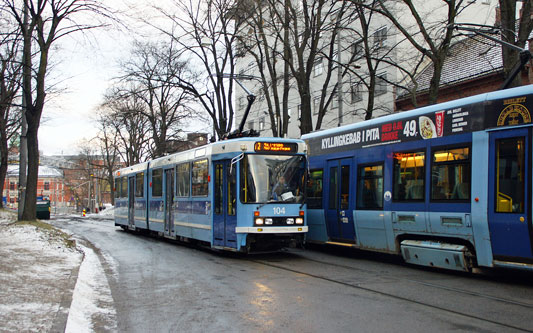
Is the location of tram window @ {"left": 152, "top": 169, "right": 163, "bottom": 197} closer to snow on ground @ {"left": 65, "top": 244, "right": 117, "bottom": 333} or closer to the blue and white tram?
Result: the blue and white tram

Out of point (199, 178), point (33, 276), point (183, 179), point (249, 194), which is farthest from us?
point (183, 179)

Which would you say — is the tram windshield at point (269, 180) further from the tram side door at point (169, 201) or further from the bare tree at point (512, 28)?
the bare tree at point (512, 28)

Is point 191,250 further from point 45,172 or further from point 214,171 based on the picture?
point 45,172

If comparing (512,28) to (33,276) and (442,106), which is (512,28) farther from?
(33,276)

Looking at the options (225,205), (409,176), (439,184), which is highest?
(409,176)

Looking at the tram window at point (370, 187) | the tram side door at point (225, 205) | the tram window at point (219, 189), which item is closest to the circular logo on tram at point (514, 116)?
the tram window at point (370, 187)

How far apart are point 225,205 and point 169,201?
5.12m

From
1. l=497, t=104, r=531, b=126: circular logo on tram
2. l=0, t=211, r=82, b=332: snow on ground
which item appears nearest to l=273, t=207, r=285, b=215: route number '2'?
l=0, t=211, r=82, b=332: snow on ground

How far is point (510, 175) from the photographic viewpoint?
9.08m

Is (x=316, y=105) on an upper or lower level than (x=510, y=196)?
upper

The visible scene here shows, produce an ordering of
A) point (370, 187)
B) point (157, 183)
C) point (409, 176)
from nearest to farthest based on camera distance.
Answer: point (409, 176), point (370, 187), point (157, 183)

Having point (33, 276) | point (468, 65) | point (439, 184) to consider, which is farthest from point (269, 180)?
point (468, 65)

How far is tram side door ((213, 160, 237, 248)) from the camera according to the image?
1311cm

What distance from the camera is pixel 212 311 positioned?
730 cm
